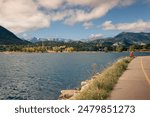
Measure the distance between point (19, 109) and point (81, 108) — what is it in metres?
2.70

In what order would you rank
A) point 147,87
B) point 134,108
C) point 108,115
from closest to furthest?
point 108,115 → point 134,108 → point 147,87

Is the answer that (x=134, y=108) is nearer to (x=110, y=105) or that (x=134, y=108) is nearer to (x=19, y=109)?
(x=110, y=105)

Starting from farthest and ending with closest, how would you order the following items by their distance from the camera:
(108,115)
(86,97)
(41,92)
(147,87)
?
(41,92), (147,87), (86,97), (108,115)

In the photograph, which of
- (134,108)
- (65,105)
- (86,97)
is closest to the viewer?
(134,108)

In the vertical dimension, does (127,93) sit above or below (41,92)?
above

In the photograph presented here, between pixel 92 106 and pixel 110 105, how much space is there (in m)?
0.82

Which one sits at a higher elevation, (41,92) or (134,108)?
(134,108)

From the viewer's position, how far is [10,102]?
14617mm

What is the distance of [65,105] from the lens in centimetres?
1426

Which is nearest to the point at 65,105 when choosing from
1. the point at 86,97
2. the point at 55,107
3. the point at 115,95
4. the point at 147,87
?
the point at 55,107

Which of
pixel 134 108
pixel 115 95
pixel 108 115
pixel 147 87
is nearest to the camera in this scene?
pixel 108 115

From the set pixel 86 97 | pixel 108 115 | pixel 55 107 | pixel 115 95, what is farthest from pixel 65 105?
pixel 115 95

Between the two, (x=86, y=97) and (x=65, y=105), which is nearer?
(x=65, y=105)

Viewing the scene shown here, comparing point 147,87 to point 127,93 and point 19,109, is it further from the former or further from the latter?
point 19,109
